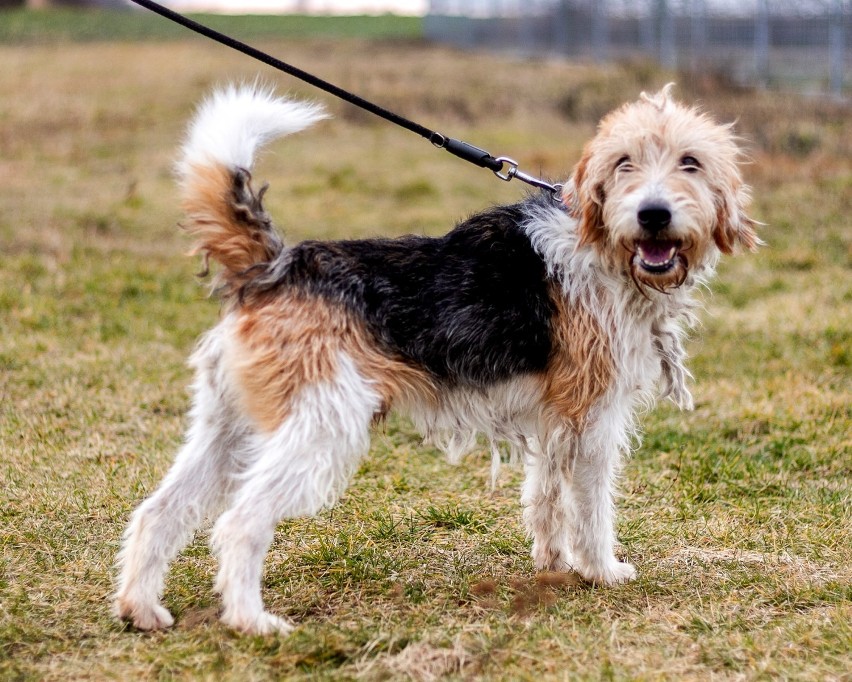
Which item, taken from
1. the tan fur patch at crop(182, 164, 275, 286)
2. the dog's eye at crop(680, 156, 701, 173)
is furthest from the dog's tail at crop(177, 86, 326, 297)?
the dog's eye at crop(680, 156, 701, 173)

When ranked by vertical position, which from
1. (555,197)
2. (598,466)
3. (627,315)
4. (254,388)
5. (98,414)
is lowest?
(98,414)

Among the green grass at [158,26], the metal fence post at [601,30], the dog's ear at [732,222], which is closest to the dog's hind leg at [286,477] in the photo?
the dog's ear at [732,222]

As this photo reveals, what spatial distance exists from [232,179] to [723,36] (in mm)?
18624

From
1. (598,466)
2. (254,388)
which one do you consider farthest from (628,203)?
(254,388)

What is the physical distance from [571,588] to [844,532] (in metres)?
1.44

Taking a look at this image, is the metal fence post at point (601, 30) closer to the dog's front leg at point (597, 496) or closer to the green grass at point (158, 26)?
the green grass at point (158, 26)

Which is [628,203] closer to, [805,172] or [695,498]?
[695,498]

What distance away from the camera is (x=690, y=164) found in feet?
13.4

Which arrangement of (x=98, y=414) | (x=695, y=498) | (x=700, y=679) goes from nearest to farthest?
(x=700, y=679) < (x=695, y=498) < (x=98, y=414)

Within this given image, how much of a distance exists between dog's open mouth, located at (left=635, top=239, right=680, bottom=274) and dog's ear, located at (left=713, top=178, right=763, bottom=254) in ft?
0.78

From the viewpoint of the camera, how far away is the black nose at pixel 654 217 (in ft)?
12.9

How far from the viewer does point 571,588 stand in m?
4.46

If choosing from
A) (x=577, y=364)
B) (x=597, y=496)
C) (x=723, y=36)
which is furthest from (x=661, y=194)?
(x=723, y=36)

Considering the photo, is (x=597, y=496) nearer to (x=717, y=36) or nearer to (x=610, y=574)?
(x=610, y=574)
